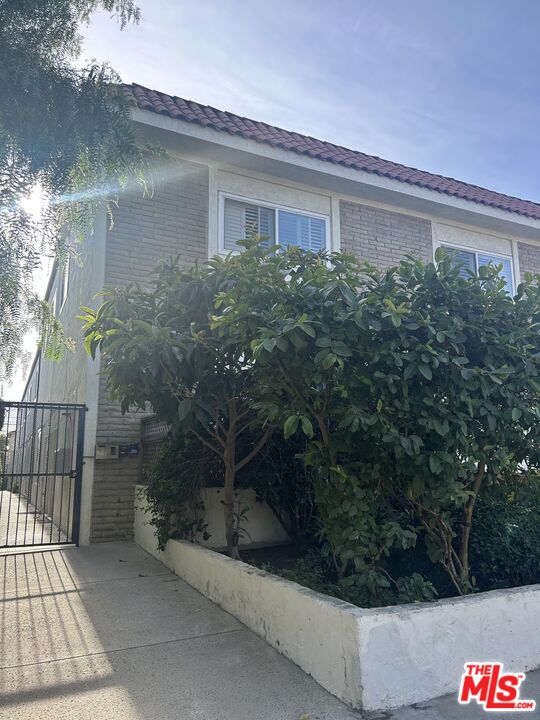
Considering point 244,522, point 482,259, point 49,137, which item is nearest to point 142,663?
point 244,522

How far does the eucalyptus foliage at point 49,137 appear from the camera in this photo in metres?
4.24

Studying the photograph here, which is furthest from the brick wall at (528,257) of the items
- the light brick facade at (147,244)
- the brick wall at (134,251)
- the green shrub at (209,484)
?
the green shrub at (209,484)

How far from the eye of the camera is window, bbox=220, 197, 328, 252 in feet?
30.8

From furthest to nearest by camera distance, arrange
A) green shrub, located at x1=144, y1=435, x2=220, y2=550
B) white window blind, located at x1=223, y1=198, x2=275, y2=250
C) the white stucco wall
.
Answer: white window blind, located at x1=223, y1=198, x2=275, y2=250
the white stucco wall
green shrub, located at x1=144, y1=435, x2=220, y2=550

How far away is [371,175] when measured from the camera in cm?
990

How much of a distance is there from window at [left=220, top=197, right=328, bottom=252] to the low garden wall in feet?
20.7

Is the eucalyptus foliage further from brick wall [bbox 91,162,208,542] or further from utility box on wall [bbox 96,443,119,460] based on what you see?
utility box on wall [bbox 96,443,119,460]

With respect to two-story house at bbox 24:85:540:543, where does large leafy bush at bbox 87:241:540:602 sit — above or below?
below

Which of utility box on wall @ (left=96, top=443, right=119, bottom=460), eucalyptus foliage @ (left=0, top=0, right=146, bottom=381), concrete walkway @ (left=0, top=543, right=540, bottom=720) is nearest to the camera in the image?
concrete walkway @ (left=0, top=543, right=540, bottom=720)

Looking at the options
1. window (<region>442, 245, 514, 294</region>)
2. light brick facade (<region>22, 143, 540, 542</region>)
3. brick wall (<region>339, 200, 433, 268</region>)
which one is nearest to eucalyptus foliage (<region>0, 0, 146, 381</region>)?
light brick facade (<region>22, 143, 540, 542</region>)

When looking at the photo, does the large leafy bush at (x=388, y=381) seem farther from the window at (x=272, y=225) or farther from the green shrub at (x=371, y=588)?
the window at (x=272, y=225)

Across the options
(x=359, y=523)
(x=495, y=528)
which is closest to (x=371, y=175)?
(x=495, y=528)

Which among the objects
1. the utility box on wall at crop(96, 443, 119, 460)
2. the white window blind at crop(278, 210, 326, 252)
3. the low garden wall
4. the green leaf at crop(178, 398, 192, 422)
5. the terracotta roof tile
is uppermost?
the terracotta roof tile

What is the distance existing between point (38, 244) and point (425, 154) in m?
6.72
